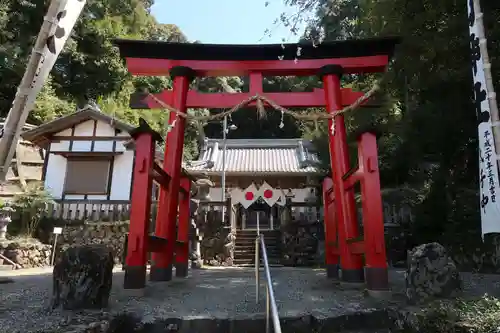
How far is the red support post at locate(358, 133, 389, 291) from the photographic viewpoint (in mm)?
4680

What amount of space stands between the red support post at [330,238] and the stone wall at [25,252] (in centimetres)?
852

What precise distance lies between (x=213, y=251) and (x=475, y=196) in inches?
315

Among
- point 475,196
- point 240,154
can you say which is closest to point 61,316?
point 475,196

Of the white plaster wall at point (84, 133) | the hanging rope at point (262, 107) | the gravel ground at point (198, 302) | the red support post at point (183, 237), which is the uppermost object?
the white plaster wall at point (84, 133)

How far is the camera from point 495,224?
15.8ft

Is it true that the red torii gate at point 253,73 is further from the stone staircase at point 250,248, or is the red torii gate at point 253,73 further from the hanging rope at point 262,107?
the stone staircase at point 250,248

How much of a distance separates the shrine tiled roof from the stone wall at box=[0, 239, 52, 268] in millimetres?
8034

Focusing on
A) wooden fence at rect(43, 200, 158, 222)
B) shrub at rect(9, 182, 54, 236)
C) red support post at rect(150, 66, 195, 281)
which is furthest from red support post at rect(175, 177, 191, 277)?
Result: shrub at rect(9, 182, 54, 236)

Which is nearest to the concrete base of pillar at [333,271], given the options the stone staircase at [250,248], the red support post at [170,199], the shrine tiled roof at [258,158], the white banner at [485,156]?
A: the white banner at [485,156]

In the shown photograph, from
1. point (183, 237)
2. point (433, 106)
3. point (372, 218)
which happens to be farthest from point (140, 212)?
point (433, 106)

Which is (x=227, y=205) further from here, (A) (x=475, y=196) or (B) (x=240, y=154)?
(B) (x=240, y=154)

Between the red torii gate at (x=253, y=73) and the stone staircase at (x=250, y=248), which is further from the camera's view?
the stone staircase at (x=250, y=248)

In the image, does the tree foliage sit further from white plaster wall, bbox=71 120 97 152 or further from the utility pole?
white plaster wall, bbox=71 120 97 152

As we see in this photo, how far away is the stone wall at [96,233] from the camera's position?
11548mm
